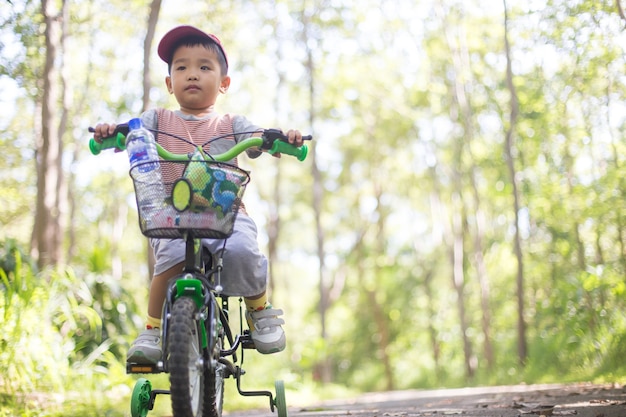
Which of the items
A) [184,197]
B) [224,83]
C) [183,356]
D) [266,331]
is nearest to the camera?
[183,356]

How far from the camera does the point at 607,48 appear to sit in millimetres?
8828

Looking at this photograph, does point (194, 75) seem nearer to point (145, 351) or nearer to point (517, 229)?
point (145, 351)

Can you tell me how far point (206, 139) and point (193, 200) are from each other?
887 millimetres

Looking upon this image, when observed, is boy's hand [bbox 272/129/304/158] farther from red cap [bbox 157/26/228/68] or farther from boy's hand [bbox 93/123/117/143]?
boy's hand [bbox 93/123/117/143]

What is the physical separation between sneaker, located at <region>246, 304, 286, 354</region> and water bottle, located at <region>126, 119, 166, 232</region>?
982 millimetres

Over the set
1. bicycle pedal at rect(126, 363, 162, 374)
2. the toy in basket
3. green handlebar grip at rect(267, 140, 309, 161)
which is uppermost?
green handlebar grip at rect(267, 140, 309, 161)

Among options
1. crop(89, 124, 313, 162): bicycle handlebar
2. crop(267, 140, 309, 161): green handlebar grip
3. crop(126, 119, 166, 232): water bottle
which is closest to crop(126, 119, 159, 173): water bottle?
crop(126, 119, 166, 232): water bottle

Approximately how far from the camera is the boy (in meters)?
3.35

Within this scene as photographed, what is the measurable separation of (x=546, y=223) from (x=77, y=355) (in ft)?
45.1

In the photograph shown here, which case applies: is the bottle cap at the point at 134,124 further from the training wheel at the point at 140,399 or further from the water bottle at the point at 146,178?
the training wheel at the point at 140,399

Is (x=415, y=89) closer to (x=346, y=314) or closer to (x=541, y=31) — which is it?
(x=541, y=31)

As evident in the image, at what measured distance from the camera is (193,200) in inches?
114

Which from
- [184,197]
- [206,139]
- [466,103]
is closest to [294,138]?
[206,139]

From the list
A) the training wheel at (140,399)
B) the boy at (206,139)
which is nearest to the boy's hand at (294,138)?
the boy at (206,139)
